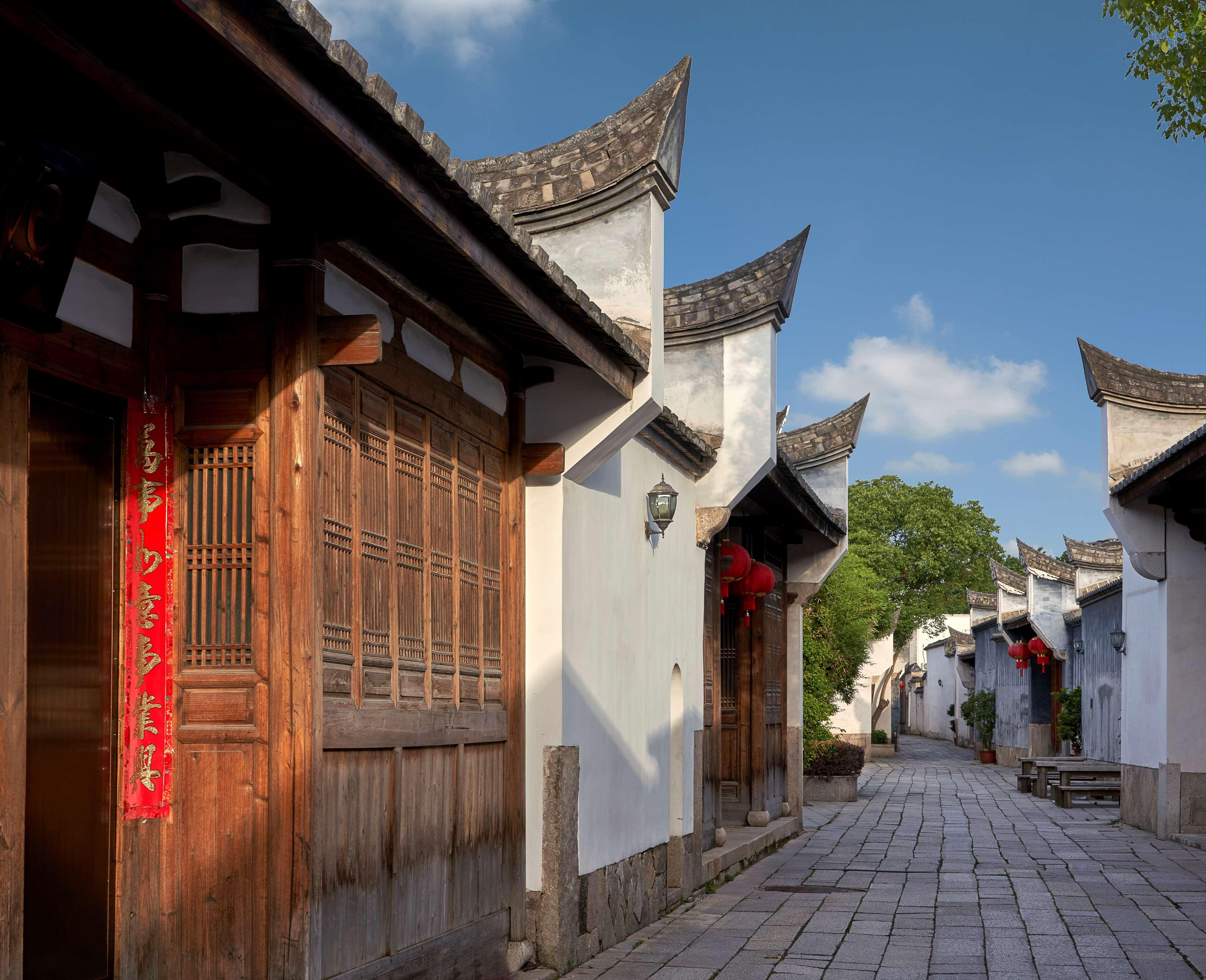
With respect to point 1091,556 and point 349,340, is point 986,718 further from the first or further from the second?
point 349,340

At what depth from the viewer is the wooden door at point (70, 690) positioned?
13.1 feet

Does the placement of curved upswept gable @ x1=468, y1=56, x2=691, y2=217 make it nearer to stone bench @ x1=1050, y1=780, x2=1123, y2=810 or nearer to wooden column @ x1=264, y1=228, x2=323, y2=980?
wooden column @ x1=264, y1=228, x2=323, y2=980

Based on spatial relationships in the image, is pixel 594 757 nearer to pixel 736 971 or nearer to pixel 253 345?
pixel 736 971

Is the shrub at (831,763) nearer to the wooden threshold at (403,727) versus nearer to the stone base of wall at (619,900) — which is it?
the stone base of wall at (619,900)

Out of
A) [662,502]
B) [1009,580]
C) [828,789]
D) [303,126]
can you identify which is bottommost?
[828,789]

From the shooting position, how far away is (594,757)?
317 inches

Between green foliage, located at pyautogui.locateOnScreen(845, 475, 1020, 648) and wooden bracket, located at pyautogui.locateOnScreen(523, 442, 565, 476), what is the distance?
39.6 metres

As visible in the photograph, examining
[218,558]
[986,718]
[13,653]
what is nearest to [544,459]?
[218,558]

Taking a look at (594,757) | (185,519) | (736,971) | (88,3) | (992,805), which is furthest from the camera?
(992,805)

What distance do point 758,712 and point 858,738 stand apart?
17.0 meters

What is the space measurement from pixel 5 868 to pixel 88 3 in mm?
2295

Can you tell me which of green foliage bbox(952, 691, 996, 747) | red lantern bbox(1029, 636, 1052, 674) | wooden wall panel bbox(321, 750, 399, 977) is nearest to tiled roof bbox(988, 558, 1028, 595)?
red lantern bbox(1029, 636, 1052, 674)

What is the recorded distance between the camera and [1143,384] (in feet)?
52.2

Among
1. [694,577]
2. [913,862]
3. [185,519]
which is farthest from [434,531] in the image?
[913,862]
